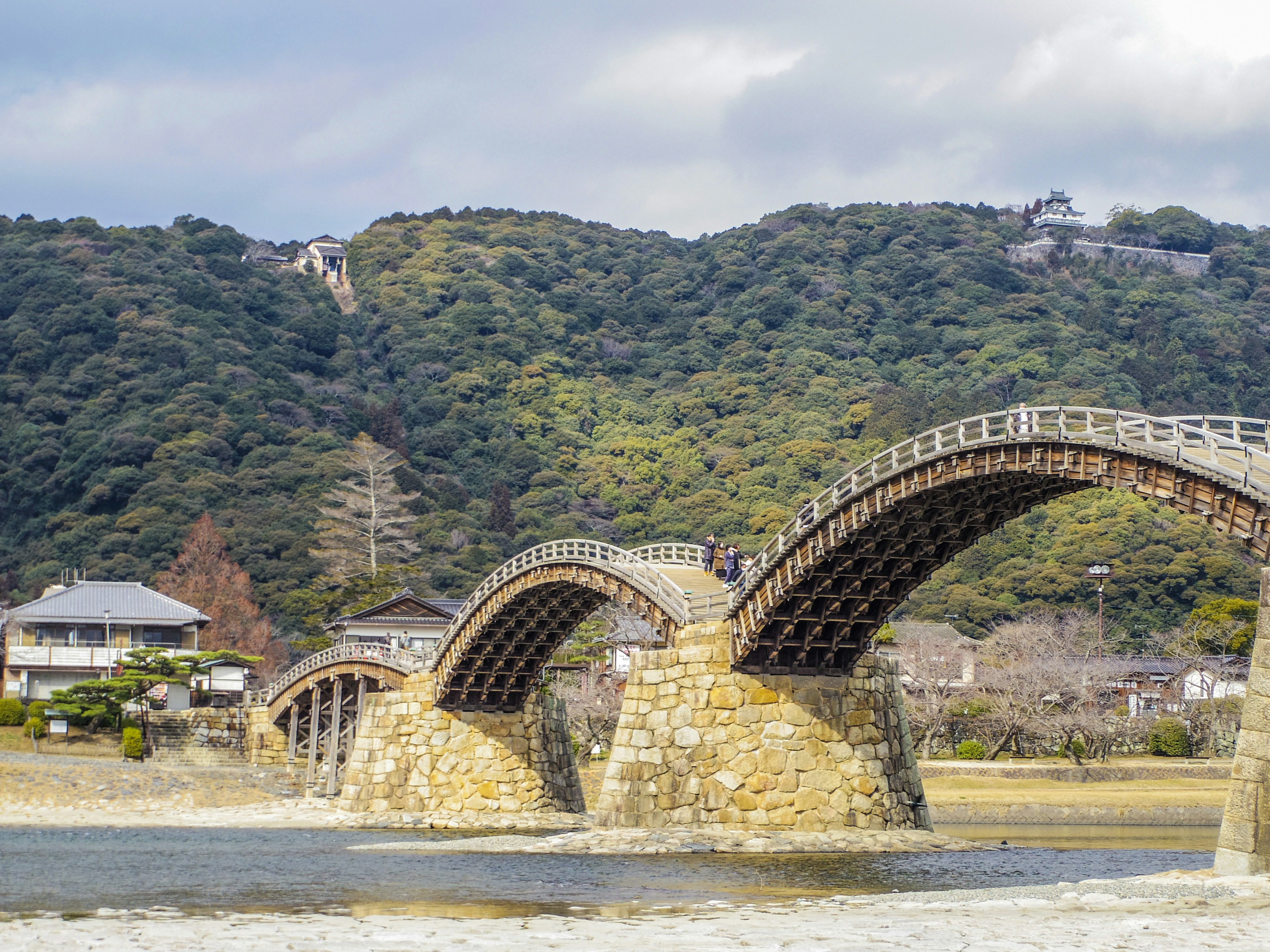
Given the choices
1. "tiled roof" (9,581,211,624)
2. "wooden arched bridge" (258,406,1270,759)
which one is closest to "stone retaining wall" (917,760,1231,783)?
"wooden arched bridge" (258,406,1270,759)

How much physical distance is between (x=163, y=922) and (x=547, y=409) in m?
96.2

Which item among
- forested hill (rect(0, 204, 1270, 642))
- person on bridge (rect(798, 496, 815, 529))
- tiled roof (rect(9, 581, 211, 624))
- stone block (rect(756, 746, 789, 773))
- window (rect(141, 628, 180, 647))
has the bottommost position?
stone block (rect(756, 746, 789, 773))

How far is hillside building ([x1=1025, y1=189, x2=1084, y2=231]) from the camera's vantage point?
17025 centimetres

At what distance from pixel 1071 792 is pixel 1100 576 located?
85.6 ft

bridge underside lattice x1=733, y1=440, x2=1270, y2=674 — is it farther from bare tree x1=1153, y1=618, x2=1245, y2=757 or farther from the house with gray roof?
the house with gray roof

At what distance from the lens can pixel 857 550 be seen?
1174 inches

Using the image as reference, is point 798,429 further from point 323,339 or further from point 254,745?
point 254,745

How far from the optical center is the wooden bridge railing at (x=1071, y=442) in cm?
2147

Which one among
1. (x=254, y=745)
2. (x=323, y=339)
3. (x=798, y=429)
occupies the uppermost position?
(x=323, y=339)

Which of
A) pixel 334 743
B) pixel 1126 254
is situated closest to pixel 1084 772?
pixel 334 743

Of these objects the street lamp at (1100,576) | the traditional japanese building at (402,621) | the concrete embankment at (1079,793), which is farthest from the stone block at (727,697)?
the traditional japanese building at (402,621)

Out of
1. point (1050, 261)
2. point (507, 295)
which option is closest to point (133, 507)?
point (507, 295)

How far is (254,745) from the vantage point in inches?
2266

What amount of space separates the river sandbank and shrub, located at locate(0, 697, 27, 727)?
39509 mm
